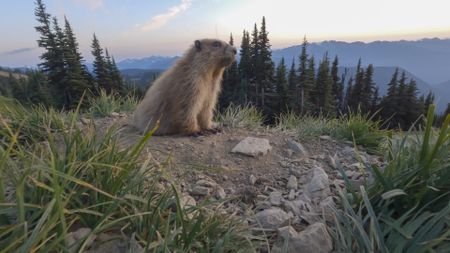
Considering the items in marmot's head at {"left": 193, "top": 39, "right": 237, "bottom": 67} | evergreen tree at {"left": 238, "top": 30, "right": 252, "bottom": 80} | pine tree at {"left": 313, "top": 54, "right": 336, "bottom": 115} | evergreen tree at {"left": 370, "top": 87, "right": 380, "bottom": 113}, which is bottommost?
evergreen tree at {"left": 370, "top": 87, "right": 380, "bottom": 113}

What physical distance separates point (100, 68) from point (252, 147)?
3555 centimetres

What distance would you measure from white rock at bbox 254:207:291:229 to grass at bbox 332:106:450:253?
0.50m

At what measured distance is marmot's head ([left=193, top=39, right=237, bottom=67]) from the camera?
5477 mm

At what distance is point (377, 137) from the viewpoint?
4.99 meters

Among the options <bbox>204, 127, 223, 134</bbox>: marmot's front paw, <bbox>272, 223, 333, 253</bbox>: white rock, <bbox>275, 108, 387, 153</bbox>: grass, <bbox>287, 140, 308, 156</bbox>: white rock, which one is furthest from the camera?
<bbox>204, 127, 223, 134</bbox>: marmot's front paw

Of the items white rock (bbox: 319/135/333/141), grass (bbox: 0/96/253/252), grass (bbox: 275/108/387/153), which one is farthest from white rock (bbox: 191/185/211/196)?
white rock (bbox: 319/135/333/141)

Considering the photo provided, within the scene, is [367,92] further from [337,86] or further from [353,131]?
[353,131]

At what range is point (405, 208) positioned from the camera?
2.35 metres

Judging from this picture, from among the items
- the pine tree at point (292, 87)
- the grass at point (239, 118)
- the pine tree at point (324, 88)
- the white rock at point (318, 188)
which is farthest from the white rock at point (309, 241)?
the pine tree at point (324, 88)

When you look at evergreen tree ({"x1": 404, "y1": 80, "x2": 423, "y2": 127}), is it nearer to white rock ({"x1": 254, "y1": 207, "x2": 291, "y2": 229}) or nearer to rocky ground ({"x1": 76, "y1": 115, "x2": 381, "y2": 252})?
rocky ground ({"x1": 76, "y1": 115, "x2": 381, "y2": 252})

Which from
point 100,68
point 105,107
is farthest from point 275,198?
point 100,68

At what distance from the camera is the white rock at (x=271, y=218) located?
2.69m

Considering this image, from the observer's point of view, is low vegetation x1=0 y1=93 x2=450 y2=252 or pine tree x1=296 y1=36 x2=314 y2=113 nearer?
low vegetation x1=0 y1=93 x2=450 y2=252

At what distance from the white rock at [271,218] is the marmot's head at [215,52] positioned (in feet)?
11.3
